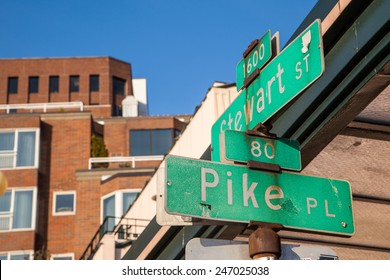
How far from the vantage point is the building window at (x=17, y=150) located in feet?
123

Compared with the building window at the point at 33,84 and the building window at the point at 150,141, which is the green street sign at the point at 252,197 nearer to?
the building window at the point at 150,141

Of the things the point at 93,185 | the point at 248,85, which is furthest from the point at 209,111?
the point at 93,185

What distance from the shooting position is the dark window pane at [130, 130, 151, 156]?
43281mm

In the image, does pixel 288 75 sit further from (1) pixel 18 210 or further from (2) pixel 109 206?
(1) pixel 18 210

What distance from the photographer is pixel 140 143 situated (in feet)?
144

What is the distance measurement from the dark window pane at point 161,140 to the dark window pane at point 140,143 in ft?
1.18

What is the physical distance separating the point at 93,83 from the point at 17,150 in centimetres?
1896

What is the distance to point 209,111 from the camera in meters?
18.1

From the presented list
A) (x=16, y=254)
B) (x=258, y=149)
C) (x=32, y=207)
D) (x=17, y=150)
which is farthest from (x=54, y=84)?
(x=258, y=149)

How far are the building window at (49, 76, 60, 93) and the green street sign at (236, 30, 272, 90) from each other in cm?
5057

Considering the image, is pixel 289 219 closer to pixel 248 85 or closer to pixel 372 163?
pixel 248 85

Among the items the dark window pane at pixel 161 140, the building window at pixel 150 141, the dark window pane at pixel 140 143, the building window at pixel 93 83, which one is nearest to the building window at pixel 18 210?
the dark window pane at pixel 140 143

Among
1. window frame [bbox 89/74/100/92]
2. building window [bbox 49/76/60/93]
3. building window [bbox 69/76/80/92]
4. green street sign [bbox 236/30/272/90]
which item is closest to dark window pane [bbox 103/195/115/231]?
window frame [bbox 89/74/100/92]

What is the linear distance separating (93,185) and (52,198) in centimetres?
214
